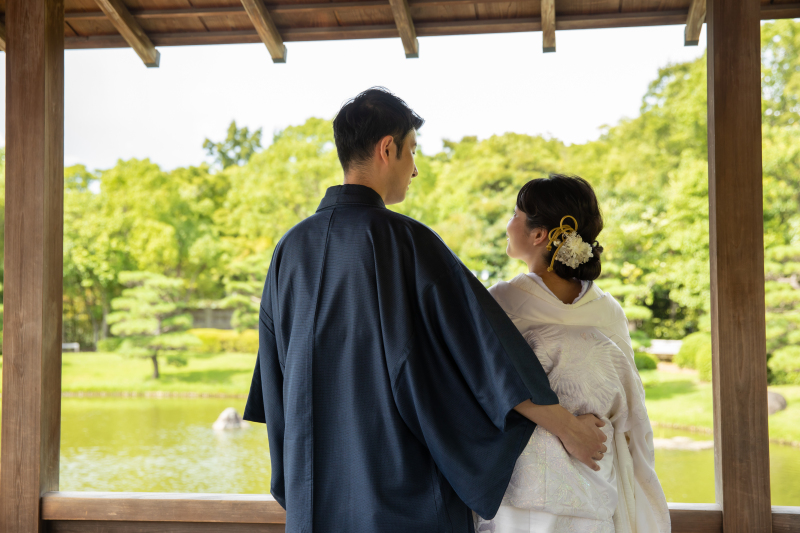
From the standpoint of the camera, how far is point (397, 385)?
1.31m

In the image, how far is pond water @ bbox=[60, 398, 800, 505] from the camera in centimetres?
903

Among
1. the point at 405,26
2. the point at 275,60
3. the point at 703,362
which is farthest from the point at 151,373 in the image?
the point at 405,26

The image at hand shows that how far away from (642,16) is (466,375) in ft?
5.51

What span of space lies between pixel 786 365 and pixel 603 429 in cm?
1009

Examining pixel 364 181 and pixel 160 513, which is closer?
pixel 364 181

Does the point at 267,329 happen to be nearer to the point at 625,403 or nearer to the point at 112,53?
the point at 625,403

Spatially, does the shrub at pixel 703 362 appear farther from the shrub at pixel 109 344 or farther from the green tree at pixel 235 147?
the shrub at pixel 109 344

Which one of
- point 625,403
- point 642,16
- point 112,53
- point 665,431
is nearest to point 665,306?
point 665,431

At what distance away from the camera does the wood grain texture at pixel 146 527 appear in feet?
6.97

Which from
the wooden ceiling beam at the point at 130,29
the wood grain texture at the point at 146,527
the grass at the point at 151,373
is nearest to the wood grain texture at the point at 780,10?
the wooden ceiling beam at the point at 130,29

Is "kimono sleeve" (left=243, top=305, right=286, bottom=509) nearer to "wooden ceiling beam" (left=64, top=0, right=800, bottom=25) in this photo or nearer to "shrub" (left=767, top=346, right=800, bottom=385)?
"wooden ceiling beam" (left=64, top=0, right=800, bottom=25)

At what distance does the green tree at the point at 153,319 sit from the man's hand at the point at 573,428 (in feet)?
41.7

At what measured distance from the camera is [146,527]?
2168mm

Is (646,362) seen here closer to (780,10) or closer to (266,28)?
(780,10)
